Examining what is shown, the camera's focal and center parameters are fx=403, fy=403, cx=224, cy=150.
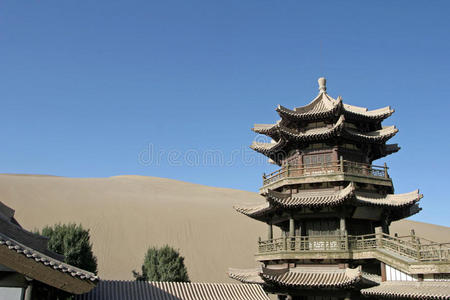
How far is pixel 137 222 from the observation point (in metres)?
76.9

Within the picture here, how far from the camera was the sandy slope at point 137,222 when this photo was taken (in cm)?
6575

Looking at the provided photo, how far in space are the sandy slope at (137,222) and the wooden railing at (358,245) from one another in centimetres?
4084

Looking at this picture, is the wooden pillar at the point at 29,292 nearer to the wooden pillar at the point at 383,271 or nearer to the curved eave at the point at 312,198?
the curved eave at the point at 312,198

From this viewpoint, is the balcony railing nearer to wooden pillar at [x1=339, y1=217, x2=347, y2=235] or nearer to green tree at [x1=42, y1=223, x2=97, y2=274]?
wooden pillar at [x1=339, y1=217, x2=347, y2=235]

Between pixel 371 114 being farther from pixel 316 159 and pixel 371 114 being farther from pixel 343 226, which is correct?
pixel 343 226

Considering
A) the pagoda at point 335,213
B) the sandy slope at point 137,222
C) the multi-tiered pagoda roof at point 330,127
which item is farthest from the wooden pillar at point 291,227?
the sandy slope at point 137,222

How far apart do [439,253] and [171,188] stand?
10782cm

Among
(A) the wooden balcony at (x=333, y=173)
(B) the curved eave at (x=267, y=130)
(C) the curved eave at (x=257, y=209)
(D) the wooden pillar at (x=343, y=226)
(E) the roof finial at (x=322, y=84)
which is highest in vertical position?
(E) the roof finial at (x=322, y=84)

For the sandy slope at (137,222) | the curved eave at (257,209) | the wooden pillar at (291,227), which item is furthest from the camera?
the sandy slope at (137,222)

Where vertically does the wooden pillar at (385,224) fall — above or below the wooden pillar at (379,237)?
above

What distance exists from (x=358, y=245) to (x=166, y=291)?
10.8 meters

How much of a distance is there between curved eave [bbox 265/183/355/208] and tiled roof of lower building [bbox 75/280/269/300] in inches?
237

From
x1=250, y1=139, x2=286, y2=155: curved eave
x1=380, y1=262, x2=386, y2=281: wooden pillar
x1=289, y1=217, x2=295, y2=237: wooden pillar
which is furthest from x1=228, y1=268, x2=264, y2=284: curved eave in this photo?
x1=250, y1=139, x2=286, y2=155: curved eave

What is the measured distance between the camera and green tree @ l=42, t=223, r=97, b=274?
3803 centimetres
